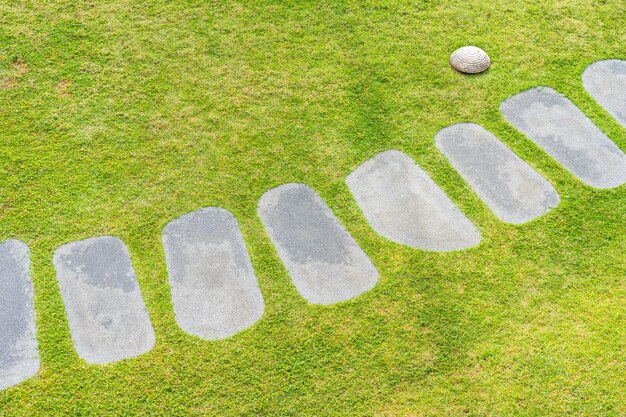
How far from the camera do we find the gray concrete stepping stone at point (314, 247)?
18.5 ft

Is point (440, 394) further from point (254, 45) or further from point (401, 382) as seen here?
point (254, 45)

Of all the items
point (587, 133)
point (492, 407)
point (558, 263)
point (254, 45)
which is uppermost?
point (254, 45)

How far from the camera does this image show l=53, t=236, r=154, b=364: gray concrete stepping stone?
208 inches

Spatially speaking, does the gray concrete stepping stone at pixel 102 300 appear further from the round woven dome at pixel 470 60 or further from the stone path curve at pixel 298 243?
the round woven dome at pixel 470 60

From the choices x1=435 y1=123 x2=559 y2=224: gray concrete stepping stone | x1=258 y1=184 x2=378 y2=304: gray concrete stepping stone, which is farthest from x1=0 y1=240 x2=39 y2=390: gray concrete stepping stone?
x1=435 y1=123 x2=559 y2=224: gray concrete stepping stone

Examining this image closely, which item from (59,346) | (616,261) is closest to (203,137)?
(59,346)

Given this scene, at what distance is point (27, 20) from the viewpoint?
25.2ft

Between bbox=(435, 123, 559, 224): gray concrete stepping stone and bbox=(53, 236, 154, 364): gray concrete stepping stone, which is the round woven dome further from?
bbox=(53, 236, 154, 364): gray concrete stepping stone

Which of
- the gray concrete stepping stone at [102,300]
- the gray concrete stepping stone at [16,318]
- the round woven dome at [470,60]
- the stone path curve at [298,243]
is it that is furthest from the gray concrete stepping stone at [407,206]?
the gray concrete stepping stone at [16,318]

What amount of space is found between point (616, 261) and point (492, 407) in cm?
193

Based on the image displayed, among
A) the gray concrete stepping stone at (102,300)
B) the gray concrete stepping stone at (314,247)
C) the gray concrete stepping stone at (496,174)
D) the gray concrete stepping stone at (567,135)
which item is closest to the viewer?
the gray concrete stepping stone at (102,300)

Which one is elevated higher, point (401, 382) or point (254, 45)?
point (254, 45)

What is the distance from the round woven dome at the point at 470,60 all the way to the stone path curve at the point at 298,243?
0.61m

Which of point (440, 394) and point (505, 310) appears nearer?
point (440, 394)
